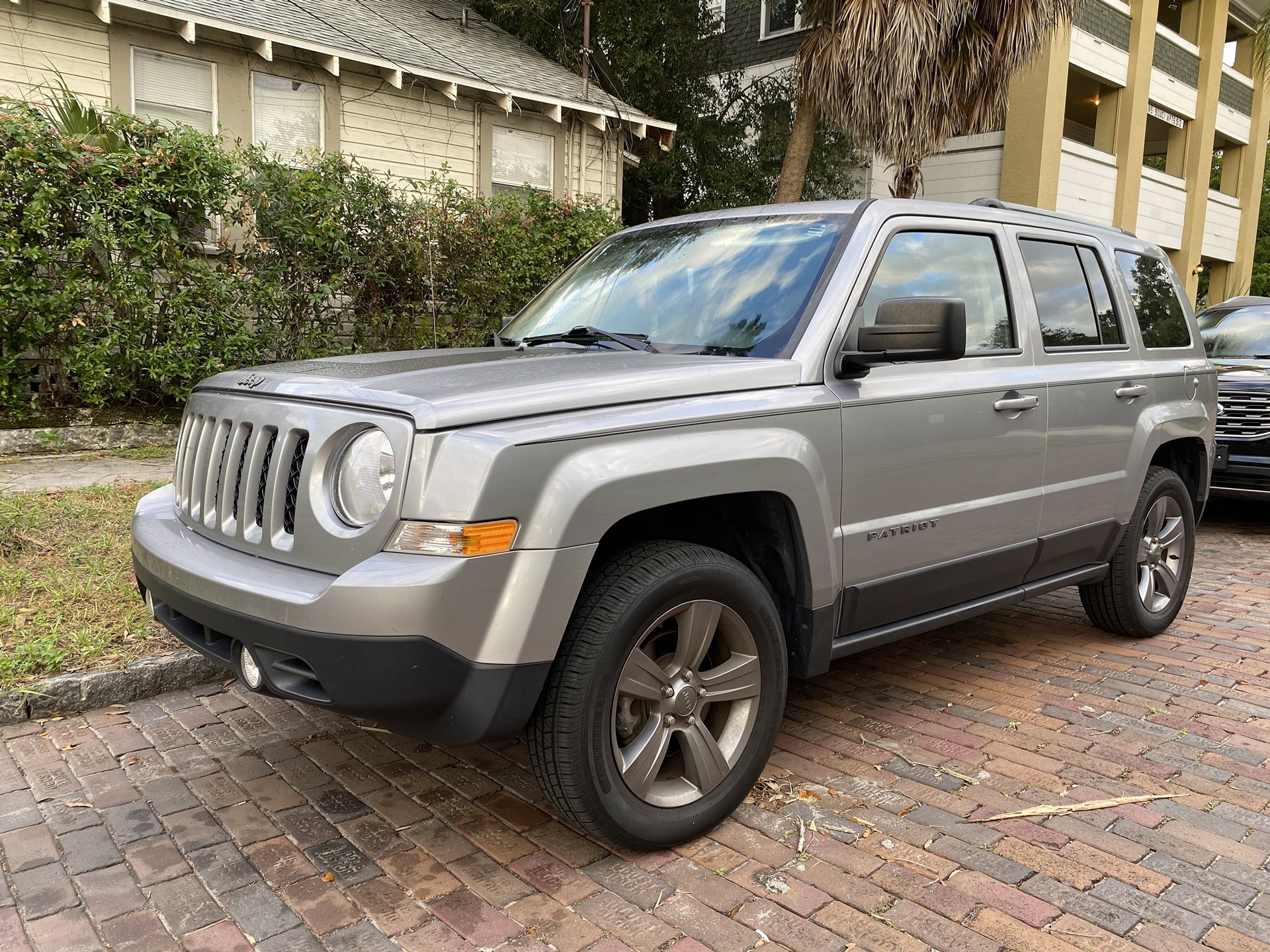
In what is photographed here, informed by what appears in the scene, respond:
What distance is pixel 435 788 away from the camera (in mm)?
3318

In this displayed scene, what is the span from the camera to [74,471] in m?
7.45

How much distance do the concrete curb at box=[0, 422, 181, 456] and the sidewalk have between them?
0.10 meters

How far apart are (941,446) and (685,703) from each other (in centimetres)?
139

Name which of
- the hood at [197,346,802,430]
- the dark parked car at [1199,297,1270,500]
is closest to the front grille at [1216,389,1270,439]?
the dark parked car at [1199,297,1270,500]

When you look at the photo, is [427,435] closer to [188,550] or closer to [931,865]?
[188,550]

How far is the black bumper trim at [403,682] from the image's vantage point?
2414 millimetres

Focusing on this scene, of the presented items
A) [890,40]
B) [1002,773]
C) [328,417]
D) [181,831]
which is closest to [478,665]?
[328,417]

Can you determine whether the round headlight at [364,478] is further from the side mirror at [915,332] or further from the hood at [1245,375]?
the hood at [1245,375]

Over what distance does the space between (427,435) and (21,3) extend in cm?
1057

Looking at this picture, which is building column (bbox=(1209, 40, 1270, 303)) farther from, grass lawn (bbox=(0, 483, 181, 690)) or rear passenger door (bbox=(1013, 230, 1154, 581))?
grass lawn (bbox=(0, 483, 181, 690))

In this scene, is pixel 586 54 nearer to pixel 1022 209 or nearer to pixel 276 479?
pixel 1022 209

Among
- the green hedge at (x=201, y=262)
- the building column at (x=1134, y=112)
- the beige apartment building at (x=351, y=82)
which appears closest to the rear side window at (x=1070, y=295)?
the green hedge at (x=201, y=262)

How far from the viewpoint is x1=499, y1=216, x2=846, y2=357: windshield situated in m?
3.41

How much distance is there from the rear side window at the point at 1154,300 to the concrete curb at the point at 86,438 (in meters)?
6.75
